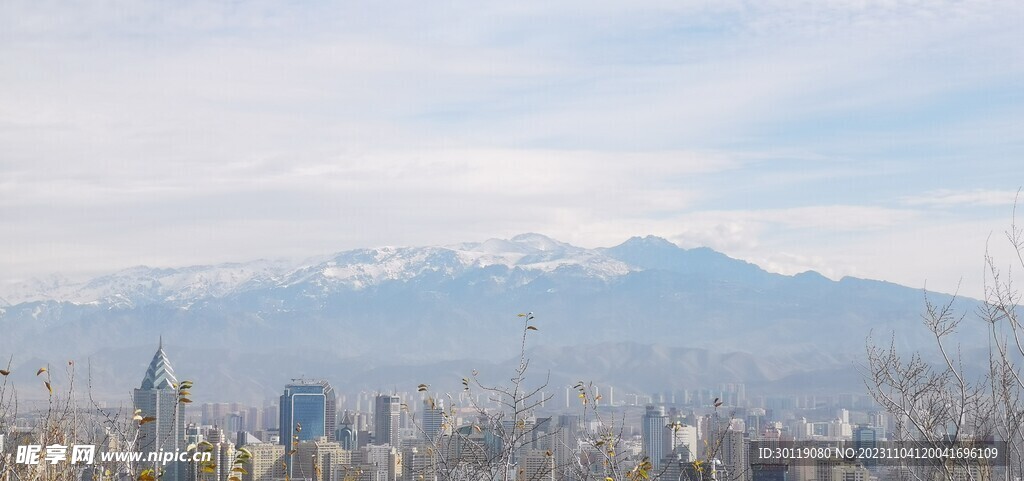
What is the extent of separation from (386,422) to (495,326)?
12460 centimetres

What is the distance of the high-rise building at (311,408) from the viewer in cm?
3038

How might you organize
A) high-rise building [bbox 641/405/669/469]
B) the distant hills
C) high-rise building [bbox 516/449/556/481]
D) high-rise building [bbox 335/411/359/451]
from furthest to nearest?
1. the distant hills
2. high-rise building [bbox 335/411/359/451]
3. high-rise building [bbox 641/405/669/469]
4. high-rise building [bbox 516/449/556/481]

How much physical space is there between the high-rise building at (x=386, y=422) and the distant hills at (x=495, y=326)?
2045 inches

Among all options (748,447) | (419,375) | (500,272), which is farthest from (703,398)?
(500,272)

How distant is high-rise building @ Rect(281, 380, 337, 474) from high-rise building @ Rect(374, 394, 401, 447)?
3.80 ft

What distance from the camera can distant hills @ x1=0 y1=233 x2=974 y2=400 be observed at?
10125 centimetres

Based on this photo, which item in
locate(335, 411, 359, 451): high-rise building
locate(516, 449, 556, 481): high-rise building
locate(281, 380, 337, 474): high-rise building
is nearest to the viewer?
locate(516, 449, 556, 481): high-rise building

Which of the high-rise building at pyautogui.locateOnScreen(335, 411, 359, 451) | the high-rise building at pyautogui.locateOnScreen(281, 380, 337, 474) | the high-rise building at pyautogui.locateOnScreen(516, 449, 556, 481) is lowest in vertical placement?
the high-rise building at pyautogui.locateOnScreen(335, 411, 359, 451)

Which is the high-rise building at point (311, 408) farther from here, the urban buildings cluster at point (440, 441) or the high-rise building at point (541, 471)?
the high-rise building at point (541, 471)

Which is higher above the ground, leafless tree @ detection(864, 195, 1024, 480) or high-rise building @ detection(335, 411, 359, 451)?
leafless tree @ detection(864, 195, 1024, 480)

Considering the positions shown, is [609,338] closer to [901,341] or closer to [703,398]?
[901,341]

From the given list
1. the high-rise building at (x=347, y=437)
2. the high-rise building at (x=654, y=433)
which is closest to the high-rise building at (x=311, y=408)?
the high-rise building at (x=347, y=437)

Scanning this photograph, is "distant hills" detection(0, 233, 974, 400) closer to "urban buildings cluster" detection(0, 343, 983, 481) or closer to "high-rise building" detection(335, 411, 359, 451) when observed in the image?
"urban buildings cluster" detection(0, 343, 983, 481)

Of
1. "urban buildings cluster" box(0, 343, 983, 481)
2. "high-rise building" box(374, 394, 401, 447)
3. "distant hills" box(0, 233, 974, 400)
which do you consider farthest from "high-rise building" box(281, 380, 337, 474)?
"distant hills" box(0, 233, 974, 400)
